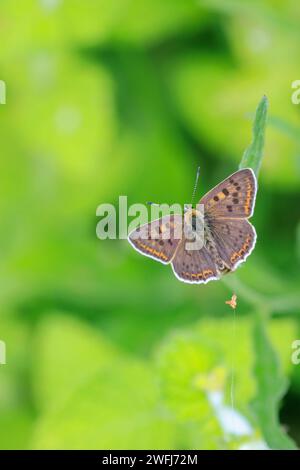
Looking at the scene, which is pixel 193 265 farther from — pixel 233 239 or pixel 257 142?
pixel 257 142

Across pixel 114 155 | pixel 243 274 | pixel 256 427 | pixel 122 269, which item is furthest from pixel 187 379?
pixel 114 155

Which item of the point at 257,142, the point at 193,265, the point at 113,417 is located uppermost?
the point at 257,142

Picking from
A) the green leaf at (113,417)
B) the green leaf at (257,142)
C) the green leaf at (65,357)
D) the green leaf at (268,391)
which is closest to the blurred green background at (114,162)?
the green leaf at (65,357)

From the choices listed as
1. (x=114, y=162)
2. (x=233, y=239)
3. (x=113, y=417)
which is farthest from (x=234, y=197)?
(x=114, y=162)

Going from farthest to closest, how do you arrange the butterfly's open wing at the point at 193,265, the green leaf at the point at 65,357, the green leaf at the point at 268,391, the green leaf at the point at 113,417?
the green leaf at the point at 65,357
the green leaf at the point at 113,417
the green leaf at the point at 268,391
the butterfly's open wing at the point at 193,265

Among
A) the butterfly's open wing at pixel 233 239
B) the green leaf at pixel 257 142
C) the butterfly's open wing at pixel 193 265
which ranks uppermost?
the green leaf at pixel 257 142

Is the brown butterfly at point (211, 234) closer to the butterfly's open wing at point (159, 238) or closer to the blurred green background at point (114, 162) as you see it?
the butterfly's open wing at point (159, 238)
